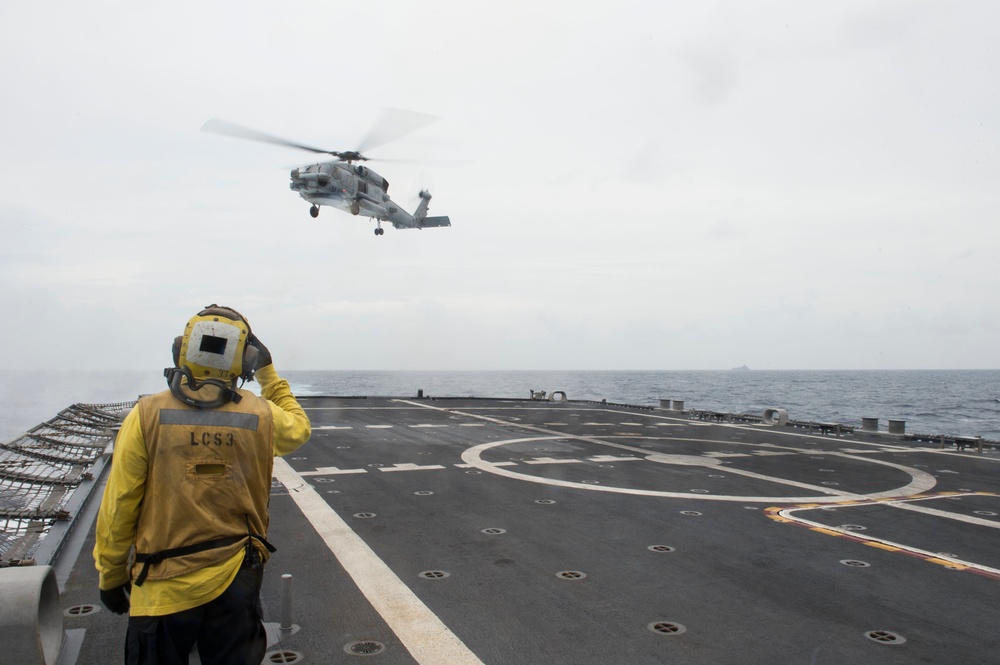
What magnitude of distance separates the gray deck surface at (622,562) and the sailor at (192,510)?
7.52 ft

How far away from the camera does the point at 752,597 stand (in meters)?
6.83

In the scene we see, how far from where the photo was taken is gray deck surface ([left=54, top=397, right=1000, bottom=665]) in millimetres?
5691

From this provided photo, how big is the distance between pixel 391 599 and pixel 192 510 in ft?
12.7

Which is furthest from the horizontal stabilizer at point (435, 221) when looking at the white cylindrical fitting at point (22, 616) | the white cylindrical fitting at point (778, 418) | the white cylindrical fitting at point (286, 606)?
the white cylindrical fitting at point (22, 616)

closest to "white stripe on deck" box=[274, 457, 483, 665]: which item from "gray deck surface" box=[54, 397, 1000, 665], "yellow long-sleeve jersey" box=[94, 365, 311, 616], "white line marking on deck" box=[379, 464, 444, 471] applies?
"gray deck surface" box=[54, 397, 1000, 665]

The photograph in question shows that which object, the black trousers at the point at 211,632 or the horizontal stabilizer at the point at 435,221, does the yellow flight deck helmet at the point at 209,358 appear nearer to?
the black trousers at the point at 211,632

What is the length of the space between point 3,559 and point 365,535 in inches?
159

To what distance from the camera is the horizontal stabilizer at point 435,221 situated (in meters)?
38.1

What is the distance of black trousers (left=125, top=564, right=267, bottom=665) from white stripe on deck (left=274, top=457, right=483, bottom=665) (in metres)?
2.21

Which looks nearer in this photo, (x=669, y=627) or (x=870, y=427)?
(x=669, y=627)

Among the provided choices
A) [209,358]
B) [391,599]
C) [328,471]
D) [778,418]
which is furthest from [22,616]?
[778,418]

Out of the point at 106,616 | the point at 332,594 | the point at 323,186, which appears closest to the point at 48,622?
the point at 106,616

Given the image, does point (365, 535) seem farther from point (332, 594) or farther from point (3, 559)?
point (3, 559)

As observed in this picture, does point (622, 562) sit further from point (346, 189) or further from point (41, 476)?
point (346, 189)
